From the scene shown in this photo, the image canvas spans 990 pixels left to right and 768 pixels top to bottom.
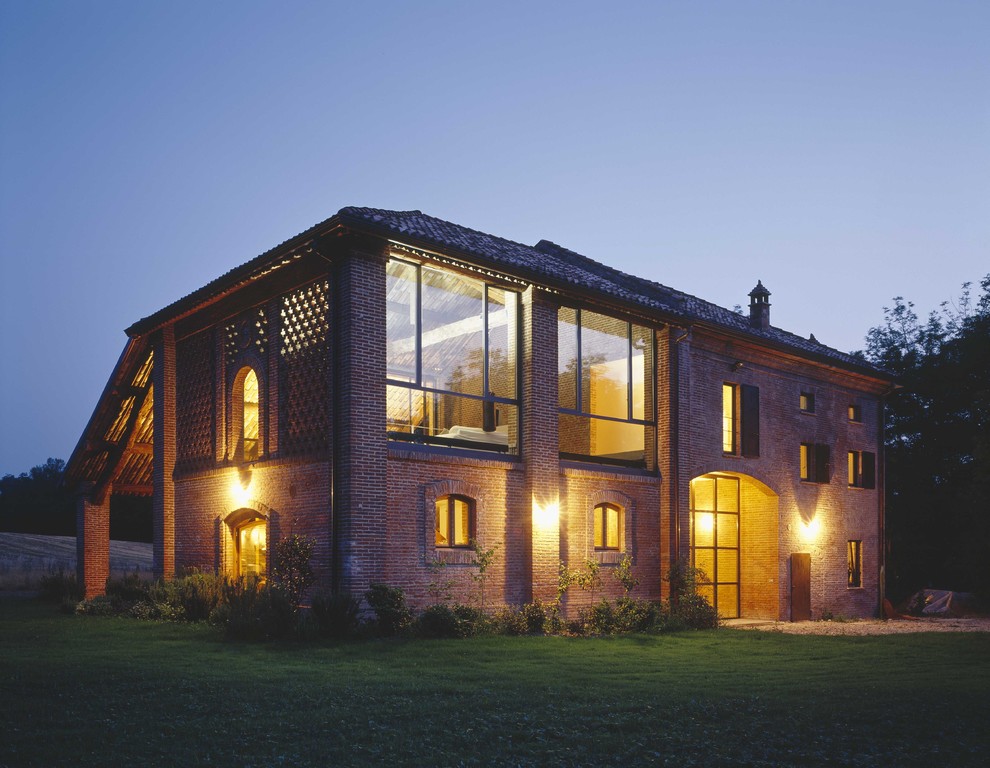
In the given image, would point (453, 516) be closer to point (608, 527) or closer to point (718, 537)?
point (608, 527)

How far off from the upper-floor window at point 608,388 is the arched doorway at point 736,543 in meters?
2.72

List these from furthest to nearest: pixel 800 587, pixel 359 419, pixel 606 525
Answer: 1. pixel 800 587
2. pixel 606 525
3. pixel 359 419

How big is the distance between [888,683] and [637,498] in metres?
8.83

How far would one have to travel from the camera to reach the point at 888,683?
10852 millimetres

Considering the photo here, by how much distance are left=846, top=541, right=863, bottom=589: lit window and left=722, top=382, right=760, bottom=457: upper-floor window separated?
19.0 feet

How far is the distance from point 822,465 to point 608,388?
283 inches

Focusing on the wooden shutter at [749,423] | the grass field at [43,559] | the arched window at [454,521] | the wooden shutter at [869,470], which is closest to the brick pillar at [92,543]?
the grass field at [43,559]

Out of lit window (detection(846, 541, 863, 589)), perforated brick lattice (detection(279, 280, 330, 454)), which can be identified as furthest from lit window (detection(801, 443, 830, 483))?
perforated brick lattice (detection(279, 280, 330, 454))

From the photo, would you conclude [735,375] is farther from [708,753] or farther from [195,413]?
[708,753]

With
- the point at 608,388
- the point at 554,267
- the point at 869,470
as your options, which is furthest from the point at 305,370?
the point at 869,470

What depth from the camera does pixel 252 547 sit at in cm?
1855

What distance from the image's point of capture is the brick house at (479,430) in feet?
50.5

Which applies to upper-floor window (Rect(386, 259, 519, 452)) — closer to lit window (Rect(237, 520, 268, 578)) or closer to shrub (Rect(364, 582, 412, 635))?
shrub (Rect(364, 582, 412, 635))

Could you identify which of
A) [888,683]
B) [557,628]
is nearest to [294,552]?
[557,628]
